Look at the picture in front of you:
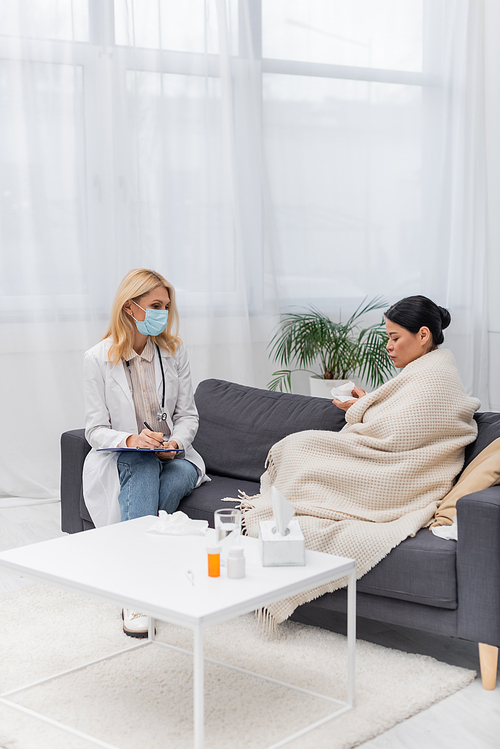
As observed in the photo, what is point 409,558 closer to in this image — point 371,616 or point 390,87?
point 371,616

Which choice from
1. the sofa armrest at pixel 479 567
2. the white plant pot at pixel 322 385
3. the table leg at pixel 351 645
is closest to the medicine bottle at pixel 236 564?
the table leg at pixel 351 645

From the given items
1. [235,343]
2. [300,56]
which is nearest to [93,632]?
[235,343]

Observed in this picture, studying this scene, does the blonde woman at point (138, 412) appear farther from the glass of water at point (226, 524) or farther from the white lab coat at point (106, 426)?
the glass of water at point (226, 524)

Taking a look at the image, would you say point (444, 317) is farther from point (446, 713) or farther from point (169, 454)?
point (446, 713)

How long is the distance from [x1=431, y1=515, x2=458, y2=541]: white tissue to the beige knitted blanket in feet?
0.19

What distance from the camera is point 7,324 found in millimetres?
4098

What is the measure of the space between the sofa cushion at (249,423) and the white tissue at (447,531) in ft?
2.18

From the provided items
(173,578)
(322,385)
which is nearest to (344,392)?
(173,578)

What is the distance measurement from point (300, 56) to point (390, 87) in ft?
2.26

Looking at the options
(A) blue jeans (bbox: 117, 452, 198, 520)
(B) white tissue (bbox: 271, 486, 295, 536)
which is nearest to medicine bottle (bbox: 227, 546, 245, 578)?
(B) white tissue (bbox: 271, 486, 295, 536)

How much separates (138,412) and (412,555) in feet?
3.57

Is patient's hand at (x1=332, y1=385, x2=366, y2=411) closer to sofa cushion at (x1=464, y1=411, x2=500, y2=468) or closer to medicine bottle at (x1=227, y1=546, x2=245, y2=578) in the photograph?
sofa cushion at (x1=464, y1=411, x2=500, y2=468)

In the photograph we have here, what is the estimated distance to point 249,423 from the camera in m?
3.01

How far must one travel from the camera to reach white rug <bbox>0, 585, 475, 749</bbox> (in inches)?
71.1
